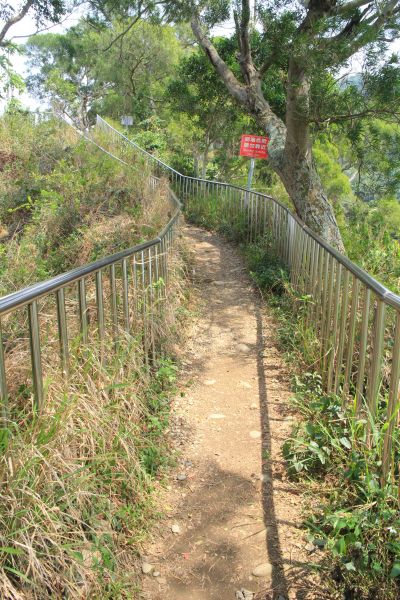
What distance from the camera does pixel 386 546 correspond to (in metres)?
2.19

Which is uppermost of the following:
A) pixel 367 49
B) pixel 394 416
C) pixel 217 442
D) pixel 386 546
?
pixel 367 49

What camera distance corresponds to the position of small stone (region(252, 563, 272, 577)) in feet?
8.23

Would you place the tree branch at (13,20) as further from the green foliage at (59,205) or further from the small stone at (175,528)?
the small stone at (175,528)

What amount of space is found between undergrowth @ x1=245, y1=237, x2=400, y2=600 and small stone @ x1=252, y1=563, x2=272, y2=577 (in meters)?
0.25

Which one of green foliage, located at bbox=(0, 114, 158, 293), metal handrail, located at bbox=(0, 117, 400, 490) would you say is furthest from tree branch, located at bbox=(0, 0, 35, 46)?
metal handrail, located at bbox=(0, 117, 400, 490)

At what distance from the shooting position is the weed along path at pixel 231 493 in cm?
248

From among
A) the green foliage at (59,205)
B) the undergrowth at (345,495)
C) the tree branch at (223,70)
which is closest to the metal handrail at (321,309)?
the undergrowth at (345,495)

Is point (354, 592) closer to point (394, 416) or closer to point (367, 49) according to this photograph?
point (394, 416)

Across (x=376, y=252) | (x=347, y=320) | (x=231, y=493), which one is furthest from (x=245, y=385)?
(x=376, y=252)

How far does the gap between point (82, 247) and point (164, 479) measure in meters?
5.32

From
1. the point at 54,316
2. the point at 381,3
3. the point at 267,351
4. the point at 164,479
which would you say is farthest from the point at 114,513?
the point at 381,3

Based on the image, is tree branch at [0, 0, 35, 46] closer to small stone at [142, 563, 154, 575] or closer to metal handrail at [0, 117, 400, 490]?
metal handrail at [0, 117, 400, 490]

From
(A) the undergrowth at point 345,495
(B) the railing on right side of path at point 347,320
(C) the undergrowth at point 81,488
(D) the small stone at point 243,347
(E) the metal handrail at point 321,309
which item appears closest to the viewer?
(C) the undergrowth at point 81,488

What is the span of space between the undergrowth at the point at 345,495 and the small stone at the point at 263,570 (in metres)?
0.25
